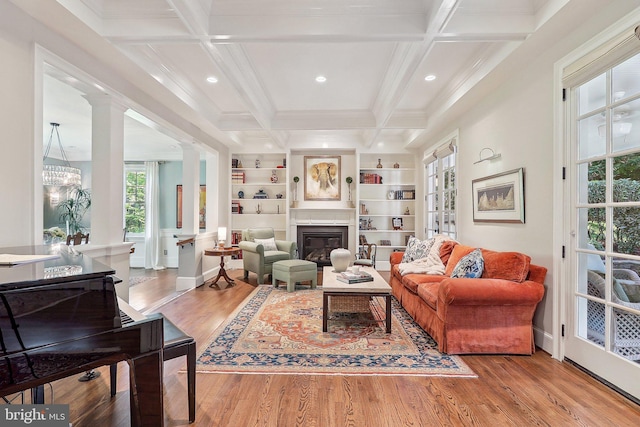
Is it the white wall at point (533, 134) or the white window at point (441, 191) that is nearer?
the white wall at point (533, 134)

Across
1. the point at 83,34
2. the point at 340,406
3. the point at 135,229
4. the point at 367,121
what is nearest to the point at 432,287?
the point at 340,406

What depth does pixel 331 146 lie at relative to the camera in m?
6.39

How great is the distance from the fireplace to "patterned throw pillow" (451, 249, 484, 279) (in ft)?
11.6

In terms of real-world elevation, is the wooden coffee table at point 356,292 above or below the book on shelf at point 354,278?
below

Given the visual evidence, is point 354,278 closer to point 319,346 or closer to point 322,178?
point 319,346

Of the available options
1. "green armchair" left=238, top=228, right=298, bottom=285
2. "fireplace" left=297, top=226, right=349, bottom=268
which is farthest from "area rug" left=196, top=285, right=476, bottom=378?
"fireplace" left=297, top=226, right=349, bottom=268

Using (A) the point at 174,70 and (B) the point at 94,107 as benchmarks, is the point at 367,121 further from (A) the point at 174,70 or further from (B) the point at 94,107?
(B) the point at 94,107

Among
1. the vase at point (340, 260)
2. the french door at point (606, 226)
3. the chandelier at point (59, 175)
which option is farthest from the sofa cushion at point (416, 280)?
the chandelier at point (59, 175)

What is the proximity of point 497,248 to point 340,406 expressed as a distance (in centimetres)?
253

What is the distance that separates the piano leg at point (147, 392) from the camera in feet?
4.49

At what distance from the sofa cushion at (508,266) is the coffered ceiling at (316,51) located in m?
1.79

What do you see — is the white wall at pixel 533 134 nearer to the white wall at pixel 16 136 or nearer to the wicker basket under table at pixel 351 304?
the wicker basket under table at pixel 351 304

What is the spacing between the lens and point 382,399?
2.03 metres

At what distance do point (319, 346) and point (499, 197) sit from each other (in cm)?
245
